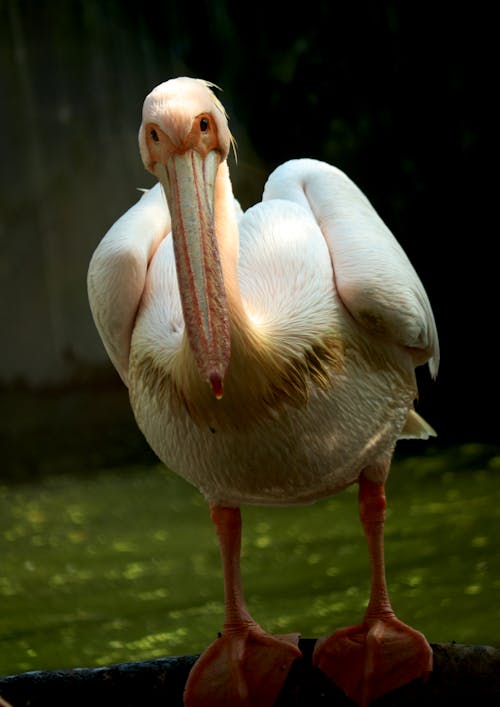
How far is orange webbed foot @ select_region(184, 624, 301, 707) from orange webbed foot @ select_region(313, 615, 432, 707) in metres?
0.07

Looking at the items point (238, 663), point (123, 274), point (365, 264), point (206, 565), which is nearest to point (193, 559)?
point (206, 565)

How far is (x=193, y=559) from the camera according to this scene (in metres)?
4.05

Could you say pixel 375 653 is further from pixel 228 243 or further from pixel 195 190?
pixel 195 190

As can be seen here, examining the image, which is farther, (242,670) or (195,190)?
(242,670)

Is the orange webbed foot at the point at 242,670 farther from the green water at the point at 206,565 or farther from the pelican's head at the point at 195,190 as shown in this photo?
the green water at the point at 206,565

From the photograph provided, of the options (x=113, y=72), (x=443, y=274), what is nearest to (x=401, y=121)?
(x=443, y=274)

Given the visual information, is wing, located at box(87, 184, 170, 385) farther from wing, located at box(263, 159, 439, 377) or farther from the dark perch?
the dark perch

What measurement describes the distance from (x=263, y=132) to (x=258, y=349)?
13.9 ft

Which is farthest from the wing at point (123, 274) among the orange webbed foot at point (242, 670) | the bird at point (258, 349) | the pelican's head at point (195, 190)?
the orange webbed foot at point (242, 670)

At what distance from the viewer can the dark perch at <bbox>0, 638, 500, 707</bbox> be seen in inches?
75.4

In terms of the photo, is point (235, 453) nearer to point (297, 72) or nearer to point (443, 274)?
point (443, 274)

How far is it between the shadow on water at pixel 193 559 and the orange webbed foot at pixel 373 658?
34.6 inches

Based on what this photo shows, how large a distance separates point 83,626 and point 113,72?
3.77m

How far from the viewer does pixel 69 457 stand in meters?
5.71
